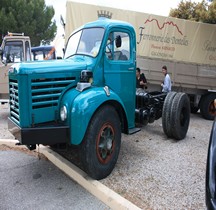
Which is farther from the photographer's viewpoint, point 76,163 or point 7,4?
point 7,4

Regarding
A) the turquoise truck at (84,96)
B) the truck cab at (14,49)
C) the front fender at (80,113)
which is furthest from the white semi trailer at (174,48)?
the front fender at (80,113)

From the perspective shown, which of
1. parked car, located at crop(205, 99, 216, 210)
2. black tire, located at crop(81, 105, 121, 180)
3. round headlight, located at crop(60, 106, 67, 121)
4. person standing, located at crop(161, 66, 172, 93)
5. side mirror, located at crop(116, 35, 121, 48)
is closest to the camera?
parked car, located at crop(205, 99, 216, 210)

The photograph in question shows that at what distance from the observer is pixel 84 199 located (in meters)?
3.92

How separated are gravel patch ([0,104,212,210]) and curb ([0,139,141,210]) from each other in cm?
18

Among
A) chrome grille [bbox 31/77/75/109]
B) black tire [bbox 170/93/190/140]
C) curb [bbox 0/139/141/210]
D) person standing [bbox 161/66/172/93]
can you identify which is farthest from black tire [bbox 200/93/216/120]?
chrome grille [bbox 31/77/75/109]

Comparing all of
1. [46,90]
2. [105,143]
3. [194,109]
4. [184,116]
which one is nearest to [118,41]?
[46,90]

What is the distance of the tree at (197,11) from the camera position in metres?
17.4

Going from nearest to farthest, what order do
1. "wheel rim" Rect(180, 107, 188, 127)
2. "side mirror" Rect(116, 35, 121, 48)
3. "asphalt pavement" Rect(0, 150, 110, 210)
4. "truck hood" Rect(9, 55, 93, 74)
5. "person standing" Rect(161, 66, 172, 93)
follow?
"asphalt pavement" Rect(0, 150, 110, 210)
"truck hood" Rect(9, 55, 93, 74)
"side mirror" Rect(116, 35, 121, 48)
"wheel rim" Rect(180, 107, 188, 127)
"person standing" Rect(161, 66, 172, 93)

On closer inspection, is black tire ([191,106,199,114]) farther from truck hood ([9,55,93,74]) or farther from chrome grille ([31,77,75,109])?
chrome grille ([31,77,75,109])

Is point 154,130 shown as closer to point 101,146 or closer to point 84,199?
point 101,146

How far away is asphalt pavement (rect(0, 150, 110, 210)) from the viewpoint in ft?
12.4

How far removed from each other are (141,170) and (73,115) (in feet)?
5.32

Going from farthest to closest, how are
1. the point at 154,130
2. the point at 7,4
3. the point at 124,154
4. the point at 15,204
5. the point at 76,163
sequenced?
the point at 7,4 < the point at 154,130 < the point at 124,154 < the point at 76,163 < the point at 15,204

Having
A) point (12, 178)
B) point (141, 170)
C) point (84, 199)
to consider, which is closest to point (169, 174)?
point (141, 170)
